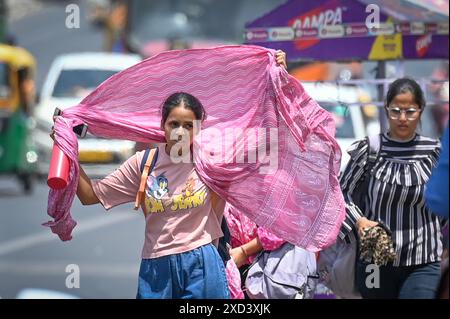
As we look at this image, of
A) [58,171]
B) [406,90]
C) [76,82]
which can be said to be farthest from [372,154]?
[76,82]

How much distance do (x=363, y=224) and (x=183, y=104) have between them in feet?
4.67

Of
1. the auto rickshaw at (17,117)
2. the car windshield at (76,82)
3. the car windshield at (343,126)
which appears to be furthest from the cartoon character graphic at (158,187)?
the auto rickshaw at (17,117)

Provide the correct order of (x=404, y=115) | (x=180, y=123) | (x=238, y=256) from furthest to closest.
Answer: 1. (x=404, y=115)
2. (x=238, y=256)
3. (x=180, y=123)

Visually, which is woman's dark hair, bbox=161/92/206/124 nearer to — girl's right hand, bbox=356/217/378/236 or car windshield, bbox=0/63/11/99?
girl's right hand, bbox=356/217/378/236

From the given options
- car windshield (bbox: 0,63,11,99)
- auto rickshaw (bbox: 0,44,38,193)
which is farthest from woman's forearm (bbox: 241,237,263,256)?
car windshield (bbox: 0,63,11,99)

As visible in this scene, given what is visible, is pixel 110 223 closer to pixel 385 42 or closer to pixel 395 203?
pixel 385 42

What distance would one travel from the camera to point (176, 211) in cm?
668

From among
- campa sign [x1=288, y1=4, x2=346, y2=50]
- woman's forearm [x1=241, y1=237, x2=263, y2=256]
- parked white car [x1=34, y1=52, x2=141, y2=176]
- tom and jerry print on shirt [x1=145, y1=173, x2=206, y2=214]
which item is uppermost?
parked white car [x1=34, y1=52, x2=141, y2=176]

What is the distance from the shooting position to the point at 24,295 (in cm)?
849

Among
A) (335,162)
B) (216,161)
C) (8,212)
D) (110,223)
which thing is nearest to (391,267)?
(335,162)

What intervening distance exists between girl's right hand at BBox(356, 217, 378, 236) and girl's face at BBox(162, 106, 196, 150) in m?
1.32

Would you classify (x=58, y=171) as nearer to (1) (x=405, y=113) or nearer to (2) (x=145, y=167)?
(2) (x=145, y=167)

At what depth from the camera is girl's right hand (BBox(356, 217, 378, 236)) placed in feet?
25.0
